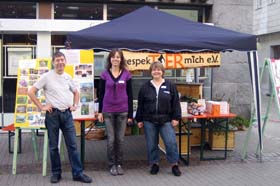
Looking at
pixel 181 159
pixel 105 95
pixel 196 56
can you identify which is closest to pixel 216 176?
pixel 181 159

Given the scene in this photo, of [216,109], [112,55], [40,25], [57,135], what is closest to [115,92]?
[112,55]

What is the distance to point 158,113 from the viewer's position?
270 inches

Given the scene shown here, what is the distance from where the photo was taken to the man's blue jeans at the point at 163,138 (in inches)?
272

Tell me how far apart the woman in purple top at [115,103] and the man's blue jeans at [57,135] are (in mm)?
589

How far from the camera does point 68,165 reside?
24.7 ft

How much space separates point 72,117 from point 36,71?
3.34ft

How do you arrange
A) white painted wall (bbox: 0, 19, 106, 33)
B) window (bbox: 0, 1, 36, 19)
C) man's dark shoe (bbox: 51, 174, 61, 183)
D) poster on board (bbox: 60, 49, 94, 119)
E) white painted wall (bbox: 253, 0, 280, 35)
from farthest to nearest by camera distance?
white painted wall (bbox: 253, 0, 280, 35) → window (bbox: 0, 1, 36, 19) → white painted wall (bbox: 0, 19, 106, 33) → poster on board (bbox: 60, 49, 94, 119) → man's dark shoe (bbox: 51, 174, 61, 183)

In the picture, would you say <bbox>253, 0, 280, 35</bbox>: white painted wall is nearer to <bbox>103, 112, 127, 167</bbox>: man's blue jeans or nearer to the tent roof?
the tent roof

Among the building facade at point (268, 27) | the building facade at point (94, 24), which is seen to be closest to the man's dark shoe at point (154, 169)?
the building facade at point (94, 24)

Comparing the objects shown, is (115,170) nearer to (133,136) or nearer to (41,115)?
(41,115)

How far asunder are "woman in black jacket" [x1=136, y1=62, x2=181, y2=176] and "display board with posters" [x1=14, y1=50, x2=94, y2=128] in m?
0.85

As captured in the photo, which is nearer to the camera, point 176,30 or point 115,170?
point 115,170

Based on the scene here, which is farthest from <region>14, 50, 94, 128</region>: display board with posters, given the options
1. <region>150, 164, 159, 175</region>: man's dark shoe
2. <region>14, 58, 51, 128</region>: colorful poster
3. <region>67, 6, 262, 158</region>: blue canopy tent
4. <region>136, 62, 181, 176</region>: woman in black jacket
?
<region>150, 164, 159, 175</region>: man's dark shoe

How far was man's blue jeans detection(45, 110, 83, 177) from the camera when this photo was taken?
20.9ft
